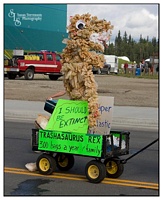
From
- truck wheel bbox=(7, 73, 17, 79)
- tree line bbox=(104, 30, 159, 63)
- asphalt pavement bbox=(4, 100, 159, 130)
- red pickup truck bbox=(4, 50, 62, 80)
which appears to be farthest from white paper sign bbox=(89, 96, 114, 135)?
tree line bbox=(104, 30, 159, 63)

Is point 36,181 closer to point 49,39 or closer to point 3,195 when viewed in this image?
point 3,195

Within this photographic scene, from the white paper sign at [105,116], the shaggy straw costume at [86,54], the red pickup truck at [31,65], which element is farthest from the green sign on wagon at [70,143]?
the red pickup truck at [31,65]

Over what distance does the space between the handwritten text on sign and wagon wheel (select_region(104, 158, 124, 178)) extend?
24.9 inches

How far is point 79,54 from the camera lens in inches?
282

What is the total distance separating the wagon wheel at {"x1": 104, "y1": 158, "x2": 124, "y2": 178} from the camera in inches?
286

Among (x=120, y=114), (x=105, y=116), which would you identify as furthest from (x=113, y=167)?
(x=120, y=114)

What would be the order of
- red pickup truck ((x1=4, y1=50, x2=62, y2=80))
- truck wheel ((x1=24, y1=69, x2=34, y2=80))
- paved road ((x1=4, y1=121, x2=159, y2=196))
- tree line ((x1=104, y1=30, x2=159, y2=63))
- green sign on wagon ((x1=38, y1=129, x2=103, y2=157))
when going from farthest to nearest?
tree line ((x1=104, y1=30, x2=159, y2=63)) → truck wheel ((x1=24, y1=69, x2=34, y2=80)) → red pickup truck ((x1=4, y1=50, x2=62, y2=80)) → green sign on wagon ((x1=38, y1=129, x2=103, y2=157)) → paved road ((x1=4, y1=121, x2=159, y2=196))

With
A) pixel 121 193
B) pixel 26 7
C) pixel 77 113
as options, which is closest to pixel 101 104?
pixel 77 113

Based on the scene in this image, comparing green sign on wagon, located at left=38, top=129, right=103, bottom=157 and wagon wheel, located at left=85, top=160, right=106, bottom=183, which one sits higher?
green sign on wagon, located at left=38, top=129, right=103, bottom=157

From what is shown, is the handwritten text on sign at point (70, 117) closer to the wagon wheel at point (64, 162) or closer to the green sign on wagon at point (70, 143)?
the green sign on wagon at point (70, 143)

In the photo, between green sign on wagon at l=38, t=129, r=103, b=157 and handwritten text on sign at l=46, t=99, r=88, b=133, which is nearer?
green sign on wagon at l=38, t=129, r=103, b=157

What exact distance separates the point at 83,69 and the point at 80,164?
197 cm

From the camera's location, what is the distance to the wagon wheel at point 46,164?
7324 millimetres

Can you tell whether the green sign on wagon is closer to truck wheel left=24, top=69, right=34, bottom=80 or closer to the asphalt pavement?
the asphalt pavement
